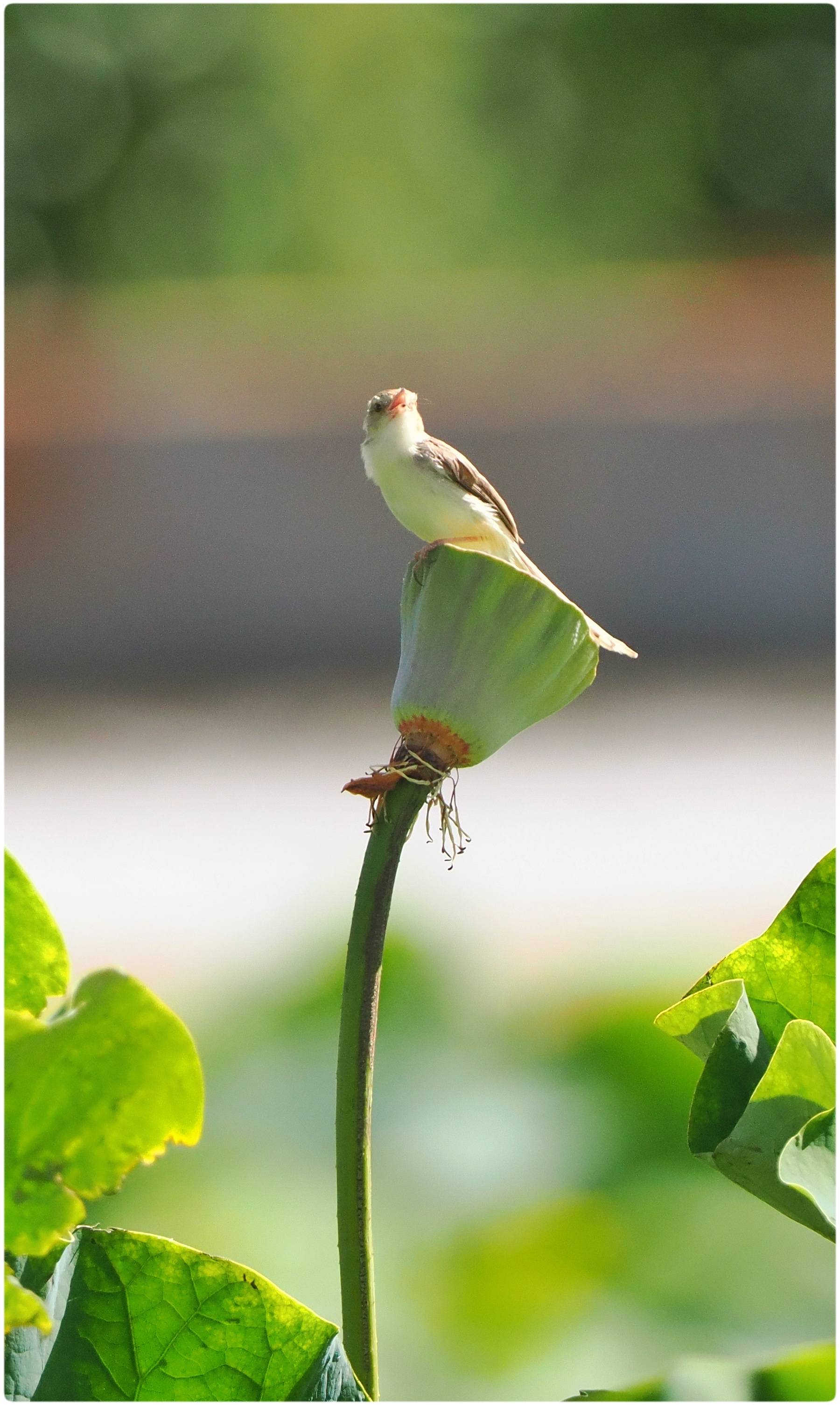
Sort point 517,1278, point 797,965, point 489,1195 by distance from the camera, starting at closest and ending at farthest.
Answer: point 797,965
point 517,1278
point 489,1195

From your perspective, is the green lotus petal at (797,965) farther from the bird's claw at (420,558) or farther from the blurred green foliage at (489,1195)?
the blurred green foliage at (489,1195)

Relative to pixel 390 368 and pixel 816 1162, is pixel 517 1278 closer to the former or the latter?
pixel 816 1162

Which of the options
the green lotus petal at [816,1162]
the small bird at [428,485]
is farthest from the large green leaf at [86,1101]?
the small bird at [428,485]

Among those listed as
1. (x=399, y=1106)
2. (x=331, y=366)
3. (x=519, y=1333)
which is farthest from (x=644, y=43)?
(x=519, y=1333)

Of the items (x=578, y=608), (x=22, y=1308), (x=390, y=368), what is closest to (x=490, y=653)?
(x=578, y=608)

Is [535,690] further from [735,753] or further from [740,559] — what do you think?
[740,559]

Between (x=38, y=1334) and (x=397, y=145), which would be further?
(x=397, y=145)

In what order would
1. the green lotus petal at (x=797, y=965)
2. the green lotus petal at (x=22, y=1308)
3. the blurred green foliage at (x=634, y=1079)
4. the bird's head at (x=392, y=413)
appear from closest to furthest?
1. the green lotus petal at (x=22, y=1308)
2. the green lotus petal at (x=797, y=965)
3. the bird's head at (x=392, y=413)
4. the blurred green foliage at (x=634, y=1079)
